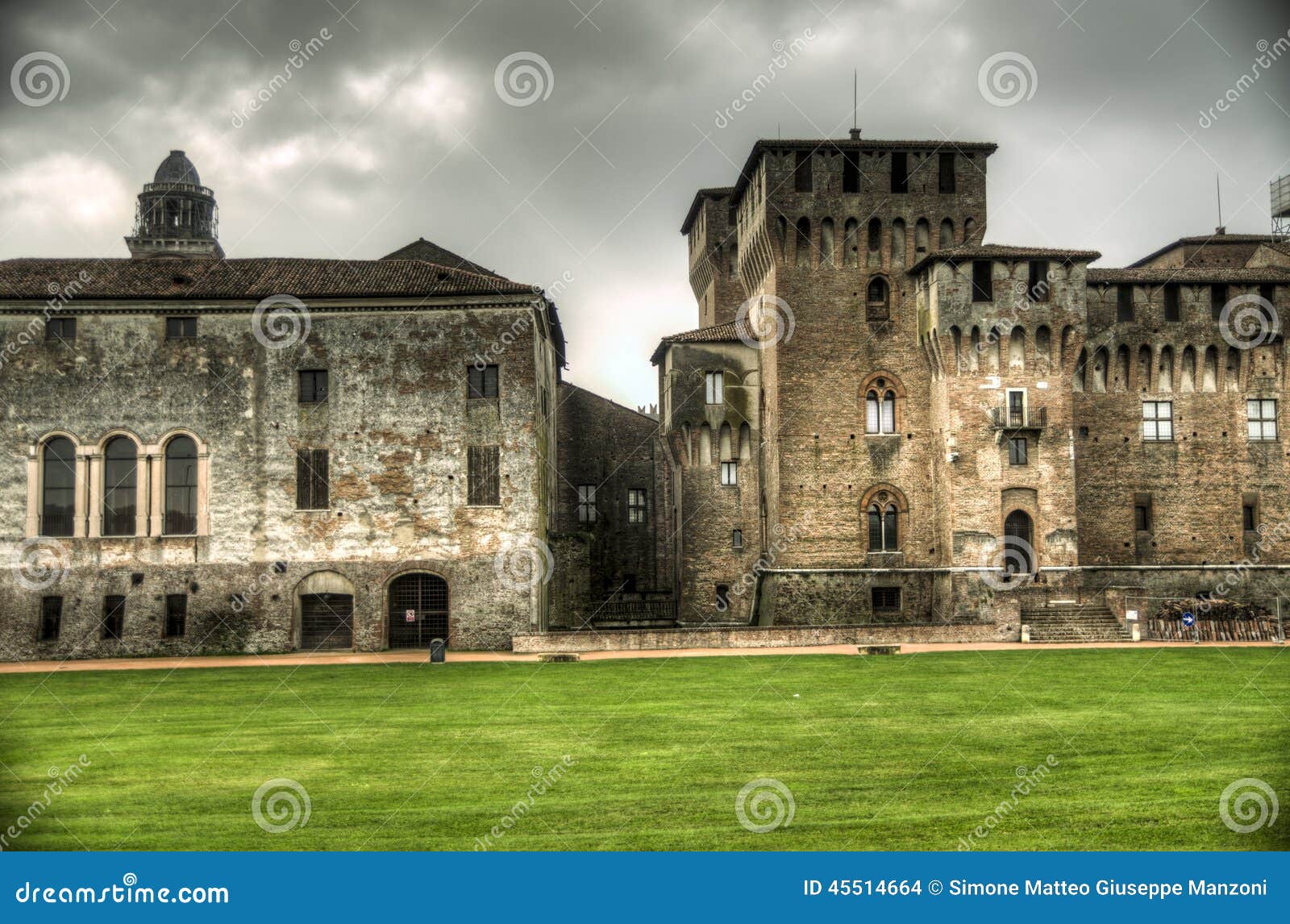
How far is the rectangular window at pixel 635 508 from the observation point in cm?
5225

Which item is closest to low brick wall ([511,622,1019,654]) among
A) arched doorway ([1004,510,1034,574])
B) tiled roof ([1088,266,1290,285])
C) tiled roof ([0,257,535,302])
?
arched doorway ([1004,510,1034,574])

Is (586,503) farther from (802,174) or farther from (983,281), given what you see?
(983,281)

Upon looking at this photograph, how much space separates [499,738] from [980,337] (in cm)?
2817

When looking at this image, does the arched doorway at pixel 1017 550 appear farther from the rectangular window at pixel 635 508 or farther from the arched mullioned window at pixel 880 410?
the rectangular window at pixel 635 508

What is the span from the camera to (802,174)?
43375mm

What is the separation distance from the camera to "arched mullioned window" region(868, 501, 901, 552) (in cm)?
4312

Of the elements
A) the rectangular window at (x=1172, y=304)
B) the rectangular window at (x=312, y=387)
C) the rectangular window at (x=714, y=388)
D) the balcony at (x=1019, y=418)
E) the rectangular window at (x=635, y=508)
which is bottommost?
the rectangular window at (x=635, y=508)

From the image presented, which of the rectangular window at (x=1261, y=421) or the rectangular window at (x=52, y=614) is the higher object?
the rectangular window at (x=1261, y=421)

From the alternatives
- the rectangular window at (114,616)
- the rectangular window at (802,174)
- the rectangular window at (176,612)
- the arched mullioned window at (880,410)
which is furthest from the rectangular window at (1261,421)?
the rectangular window at (114,616)

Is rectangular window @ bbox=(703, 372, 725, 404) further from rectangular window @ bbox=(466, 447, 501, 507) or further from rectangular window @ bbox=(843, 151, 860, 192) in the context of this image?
rectangular window @ bbox=(466, 447, 501, 507)

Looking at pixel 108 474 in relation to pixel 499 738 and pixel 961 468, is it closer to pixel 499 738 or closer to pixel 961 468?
pixel 499 738

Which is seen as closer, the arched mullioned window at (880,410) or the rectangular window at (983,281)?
the rectangular window at (983,281)

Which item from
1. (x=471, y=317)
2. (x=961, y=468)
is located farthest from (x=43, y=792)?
(x=961, y=468)

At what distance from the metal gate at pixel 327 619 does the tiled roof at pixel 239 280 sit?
31.6ft
